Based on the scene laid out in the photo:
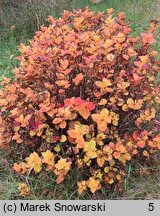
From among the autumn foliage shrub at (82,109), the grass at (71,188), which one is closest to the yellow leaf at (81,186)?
the autumn foliage shrub at (82,109)

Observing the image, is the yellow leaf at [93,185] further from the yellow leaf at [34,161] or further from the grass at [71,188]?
the yellow leaf at [34,161]

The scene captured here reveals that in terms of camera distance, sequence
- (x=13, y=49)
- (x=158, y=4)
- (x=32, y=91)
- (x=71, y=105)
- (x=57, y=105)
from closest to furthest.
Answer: (x=71, y=105) → (x=57, y=105) → (x=32, y=91) → (x=13, y=49) → (x=158, y=4)

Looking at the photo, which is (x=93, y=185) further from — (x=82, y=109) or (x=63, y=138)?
(x=82, y=109)

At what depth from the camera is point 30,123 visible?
90.2 inches

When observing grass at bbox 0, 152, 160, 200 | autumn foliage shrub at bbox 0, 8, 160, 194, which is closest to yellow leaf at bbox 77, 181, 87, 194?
autumn foliage shrub at bbox 0, 8, 160, 194

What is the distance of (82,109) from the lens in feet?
6.95

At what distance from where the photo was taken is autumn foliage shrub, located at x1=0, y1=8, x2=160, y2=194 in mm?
2129

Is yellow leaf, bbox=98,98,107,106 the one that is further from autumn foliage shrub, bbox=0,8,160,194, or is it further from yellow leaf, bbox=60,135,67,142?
yellow leaf, bbox=60,135,67,142

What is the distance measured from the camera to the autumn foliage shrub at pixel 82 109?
213 centimetres

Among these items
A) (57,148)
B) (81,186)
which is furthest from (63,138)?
(81,186)

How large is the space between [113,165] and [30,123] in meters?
0.54

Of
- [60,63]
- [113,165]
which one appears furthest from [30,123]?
[113,165]

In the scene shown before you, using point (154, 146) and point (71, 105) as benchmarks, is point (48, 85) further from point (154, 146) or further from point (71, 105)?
point (154, 146)

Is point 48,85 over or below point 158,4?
over
